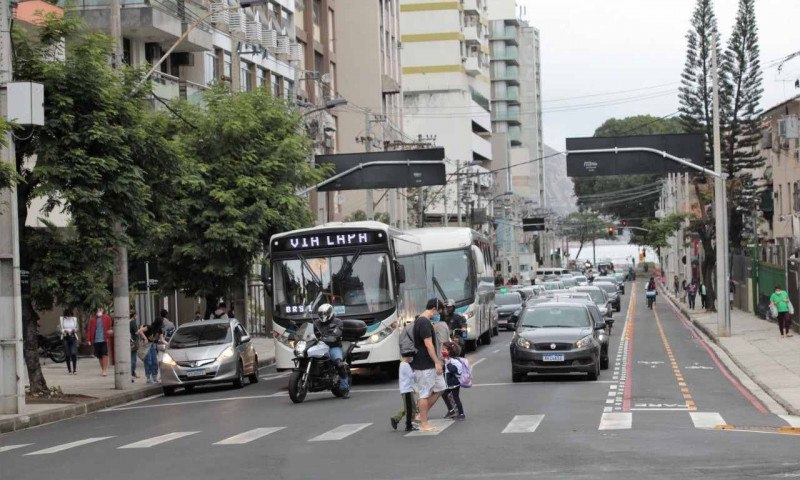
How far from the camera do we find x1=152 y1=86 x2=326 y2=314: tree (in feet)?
126

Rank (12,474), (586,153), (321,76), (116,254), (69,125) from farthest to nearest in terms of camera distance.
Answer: (321,76) < (586,153) < (116,254) < (69,125) < (12,474)

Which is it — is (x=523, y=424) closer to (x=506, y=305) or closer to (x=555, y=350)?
(x=555, y=350)

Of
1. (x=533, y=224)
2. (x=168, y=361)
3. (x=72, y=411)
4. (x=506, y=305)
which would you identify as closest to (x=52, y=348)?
(x=168, y=361)

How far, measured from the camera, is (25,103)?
24.1 m

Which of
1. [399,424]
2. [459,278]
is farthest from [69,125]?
[459,278]

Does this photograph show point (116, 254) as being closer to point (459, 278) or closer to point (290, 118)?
point (290, 118)

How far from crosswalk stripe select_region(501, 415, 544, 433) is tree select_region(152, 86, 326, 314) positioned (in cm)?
1896

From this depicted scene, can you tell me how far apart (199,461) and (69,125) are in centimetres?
1250

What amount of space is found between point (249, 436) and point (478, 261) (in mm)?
26750

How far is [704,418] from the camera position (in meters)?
19.9

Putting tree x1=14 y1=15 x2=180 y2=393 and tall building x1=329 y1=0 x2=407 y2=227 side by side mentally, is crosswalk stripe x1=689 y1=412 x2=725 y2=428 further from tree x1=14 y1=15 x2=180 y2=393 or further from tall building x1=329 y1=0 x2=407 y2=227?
tall building x1=329 y1=0 x2=407 y2=227

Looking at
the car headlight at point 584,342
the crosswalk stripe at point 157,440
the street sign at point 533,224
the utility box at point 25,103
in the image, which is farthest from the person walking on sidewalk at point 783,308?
the street sign at point 533,224

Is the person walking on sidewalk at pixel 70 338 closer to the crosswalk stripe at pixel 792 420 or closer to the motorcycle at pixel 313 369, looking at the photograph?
the motorcycle at pixel 313 369

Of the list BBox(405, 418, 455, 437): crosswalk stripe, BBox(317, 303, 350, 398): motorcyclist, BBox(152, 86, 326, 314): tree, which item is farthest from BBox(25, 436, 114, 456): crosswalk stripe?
BBox(152, 86, 326, 314): tree
